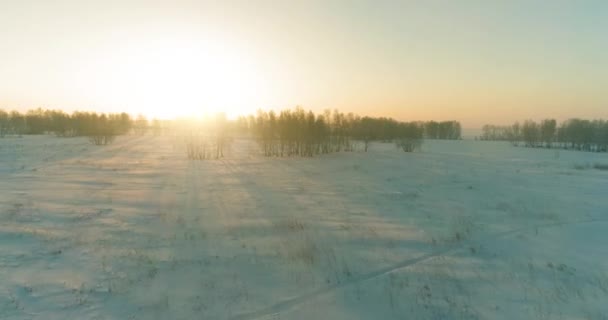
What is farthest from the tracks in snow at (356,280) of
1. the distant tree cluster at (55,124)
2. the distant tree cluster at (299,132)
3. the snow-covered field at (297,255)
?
the distant tree cluster at (55,124)

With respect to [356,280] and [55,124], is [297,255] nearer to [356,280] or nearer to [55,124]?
[356,280]

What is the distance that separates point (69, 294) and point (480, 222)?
10741mm

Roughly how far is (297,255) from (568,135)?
9550 centimetres

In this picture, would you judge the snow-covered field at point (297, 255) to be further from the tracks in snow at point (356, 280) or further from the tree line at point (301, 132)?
the tree line at point (301, 132)

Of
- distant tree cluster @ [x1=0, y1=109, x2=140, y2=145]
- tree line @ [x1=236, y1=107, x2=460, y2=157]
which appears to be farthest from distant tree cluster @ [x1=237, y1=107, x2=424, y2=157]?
distant tree cluster @ [x1=0, y1=109, x2=140, y2=145]

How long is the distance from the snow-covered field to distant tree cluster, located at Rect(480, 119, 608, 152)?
7294 cm

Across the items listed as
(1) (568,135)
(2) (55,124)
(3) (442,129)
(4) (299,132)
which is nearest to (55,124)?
(2) (55,124)

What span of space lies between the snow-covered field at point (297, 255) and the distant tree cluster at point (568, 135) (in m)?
72.9

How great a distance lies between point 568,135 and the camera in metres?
77.6

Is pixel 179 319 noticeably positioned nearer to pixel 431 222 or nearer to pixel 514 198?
pixel 431 222

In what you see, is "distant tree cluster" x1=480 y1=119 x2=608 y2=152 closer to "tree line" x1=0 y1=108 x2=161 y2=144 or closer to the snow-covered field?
the snow-covered field

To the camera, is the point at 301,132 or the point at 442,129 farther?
the point at 442,129

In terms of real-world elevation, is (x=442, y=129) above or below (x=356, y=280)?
above

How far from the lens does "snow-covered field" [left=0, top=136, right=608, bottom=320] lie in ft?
17.4
